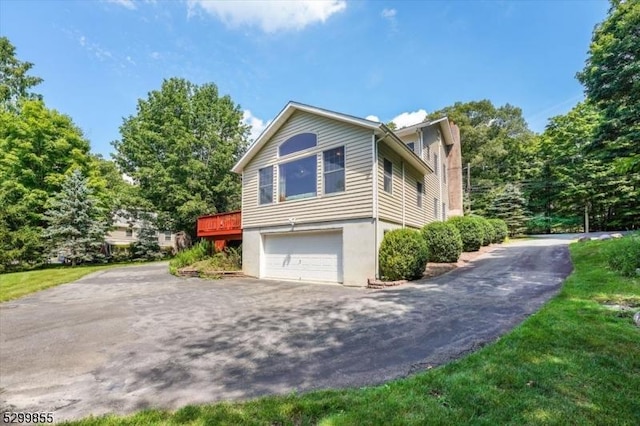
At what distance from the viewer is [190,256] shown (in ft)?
54.6

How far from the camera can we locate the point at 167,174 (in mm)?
24688

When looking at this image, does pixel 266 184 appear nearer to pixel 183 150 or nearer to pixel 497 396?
pixel 497 396

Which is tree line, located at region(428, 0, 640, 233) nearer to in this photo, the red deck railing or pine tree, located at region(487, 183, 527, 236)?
pine tree, located at region(487, 183, 527, 236)

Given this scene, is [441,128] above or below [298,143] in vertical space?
above

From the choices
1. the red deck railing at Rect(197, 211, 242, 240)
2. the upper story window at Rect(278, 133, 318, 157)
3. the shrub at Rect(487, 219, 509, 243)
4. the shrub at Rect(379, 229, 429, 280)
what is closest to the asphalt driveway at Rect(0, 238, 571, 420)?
the shrub at Rect(379, 229, 429, 280)

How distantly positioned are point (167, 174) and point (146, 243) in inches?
252

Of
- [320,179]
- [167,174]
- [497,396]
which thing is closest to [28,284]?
[320,179]

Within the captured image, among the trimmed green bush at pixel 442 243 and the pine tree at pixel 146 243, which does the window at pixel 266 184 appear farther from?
the pine tree at pixel 146 243

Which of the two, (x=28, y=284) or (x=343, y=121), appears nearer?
(x=343, y=121)

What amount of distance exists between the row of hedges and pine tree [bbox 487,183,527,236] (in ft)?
35.9

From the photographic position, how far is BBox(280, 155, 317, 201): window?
1201 centimetres

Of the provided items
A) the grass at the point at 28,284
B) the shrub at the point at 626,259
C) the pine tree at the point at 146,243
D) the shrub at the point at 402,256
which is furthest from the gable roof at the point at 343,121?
the pine tree at the point at 146,243

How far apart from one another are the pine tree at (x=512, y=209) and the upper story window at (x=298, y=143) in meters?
22.8

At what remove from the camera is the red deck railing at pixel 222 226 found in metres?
15.5
